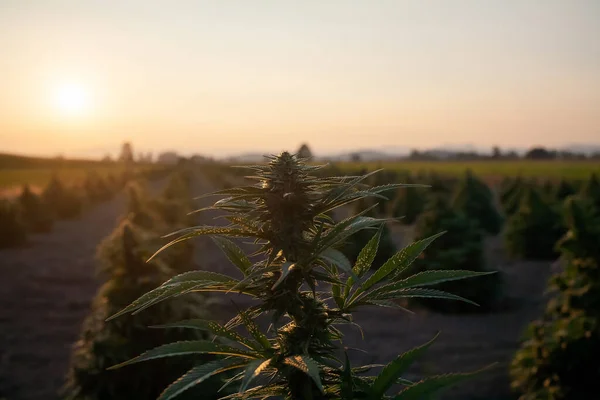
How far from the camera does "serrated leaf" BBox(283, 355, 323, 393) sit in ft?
3.54

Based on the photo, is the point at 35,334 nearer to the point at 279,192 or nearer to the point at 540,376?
the point at 540,376

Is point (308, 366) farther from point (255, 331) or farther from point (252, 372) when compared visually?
point (255, 331)

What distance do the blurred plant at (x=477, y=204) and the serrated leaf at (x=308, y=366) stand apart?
2183cm

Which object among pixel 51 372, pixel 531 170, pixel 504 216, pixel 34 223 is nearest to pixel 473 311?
pixel 51 372

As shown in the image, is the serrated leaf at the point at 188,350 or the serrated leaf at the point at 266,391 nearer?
the serrated leaf at the point at 188,350

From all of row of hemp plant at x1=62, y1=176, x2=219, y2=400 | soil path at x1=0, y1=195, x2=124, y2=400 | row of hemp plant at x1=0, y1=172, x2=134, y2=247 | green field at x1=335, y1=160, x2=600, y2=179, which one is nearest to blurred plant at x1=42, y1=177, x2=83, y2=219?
row of hemp plant at x1=0, y1=172, x2=134, y2=247

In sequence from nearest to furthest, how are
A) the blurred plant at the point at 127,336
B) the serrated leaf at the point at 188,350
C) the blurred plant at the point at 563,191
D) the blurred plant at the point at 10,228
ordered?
the serrated leaf at the point at 188,350
the blurred plant at the point at 127,336
the blurred plant at the point at 10,228
the blurred plant at the point at 563,191

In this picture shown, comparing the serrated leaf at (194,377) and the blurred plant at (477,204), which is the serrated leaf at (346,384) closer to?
the serrated leaf at (194,377)

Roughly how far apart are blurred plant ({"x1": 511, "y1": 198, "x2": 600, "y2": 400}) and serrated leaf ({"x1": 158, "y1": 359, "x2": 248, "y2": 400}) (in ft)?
20.0

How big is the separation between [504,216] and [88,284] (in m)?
17.9

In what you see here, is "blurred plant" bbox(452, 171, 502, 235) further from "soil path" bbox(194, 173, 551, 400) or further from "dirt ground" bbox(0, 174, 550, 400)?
"soil path" bbox(194, 173, 551, 400)

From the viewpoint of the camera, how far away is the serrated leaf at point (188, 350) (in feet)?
4.09

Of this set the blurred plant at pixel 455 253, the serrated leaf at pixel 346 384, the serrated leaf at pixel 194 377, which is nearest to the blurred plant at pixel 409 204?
the blurred plant at pixel 455 253

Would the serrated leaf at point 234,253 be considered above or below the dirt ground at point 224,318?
above
